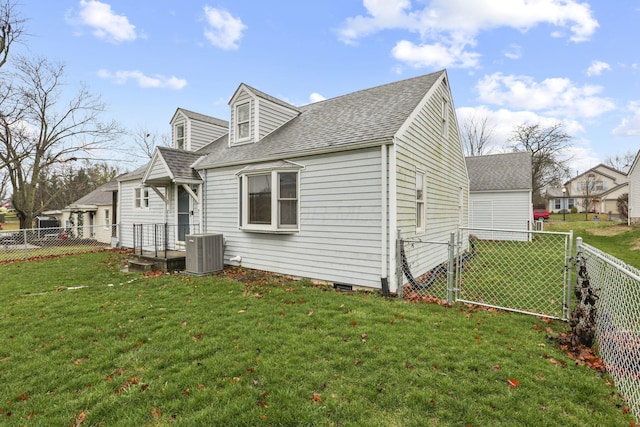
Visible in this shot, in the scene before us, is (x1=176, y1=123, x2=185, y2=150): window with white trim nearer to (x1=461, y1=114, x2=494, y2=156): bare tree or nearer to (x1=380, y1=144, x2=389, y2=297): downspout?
(x1=380, y1=144, x2=389, y2=297): downspout

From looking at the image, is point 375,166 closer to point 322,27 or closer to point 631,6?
point 322,27

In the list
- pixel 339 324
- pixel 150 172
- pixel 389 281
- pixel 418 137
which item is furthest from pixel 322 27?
pixel 339 324

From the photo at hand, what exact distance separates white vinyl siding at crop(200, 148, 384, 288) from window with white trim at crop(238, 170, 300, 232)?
0.24m

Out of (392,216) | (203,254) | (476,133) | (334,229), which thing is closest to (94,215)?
(203,254)

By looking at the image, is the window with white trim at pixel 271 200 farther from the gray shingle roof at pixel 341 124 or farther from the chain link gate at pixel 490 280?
the chain link gate at pixel 490 280

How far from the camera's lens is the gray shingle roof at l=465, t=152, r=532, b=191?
16.7 meters

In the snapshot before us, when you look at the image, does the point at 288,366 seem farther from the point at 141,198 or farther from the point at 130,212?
the point at 130,212

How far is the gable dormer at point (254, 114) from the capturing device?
30.5 feet

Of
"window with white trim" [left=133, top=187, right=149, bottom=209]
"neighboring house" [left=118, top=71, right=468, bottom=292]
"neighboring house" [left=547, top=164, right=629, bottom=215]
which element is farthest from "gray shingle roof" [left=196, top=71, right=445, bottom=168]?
"neighboring house" [left=547, top=164, right=629, bottom=215]

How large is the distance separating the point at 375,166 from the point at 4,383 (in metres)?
6.02

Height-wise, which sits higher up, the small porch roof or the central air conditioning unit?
Result: the small porch roof

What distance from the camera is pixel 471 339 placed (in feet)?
13.0

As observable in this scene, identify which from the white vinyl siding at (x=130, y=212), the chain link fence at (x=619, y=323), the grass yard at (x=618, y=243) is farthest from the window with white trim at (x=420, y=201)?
the white vinyl siding at (x=130, y=212)

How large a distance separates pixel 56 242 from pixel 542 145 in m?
42.4
